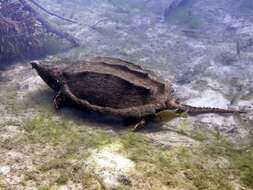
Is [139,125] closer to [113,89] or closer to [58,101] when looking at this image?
[113,89]

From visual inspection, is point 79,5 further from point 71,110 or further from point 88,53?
point 71,110

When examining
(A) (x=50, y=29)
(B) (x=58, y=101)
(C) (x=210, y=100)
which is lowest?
(A) (x=50, y=29)

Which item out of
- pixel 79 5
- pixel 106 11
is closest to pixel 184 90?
pixel 106 11

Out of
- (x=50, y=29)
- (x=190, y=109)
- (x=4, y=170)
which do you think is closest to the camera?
(x=4, y=170)

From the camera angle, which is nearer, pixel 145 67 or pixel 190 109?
pixel 190 109

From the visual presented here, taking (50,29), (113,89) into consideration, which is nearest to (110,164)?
(113,89)
